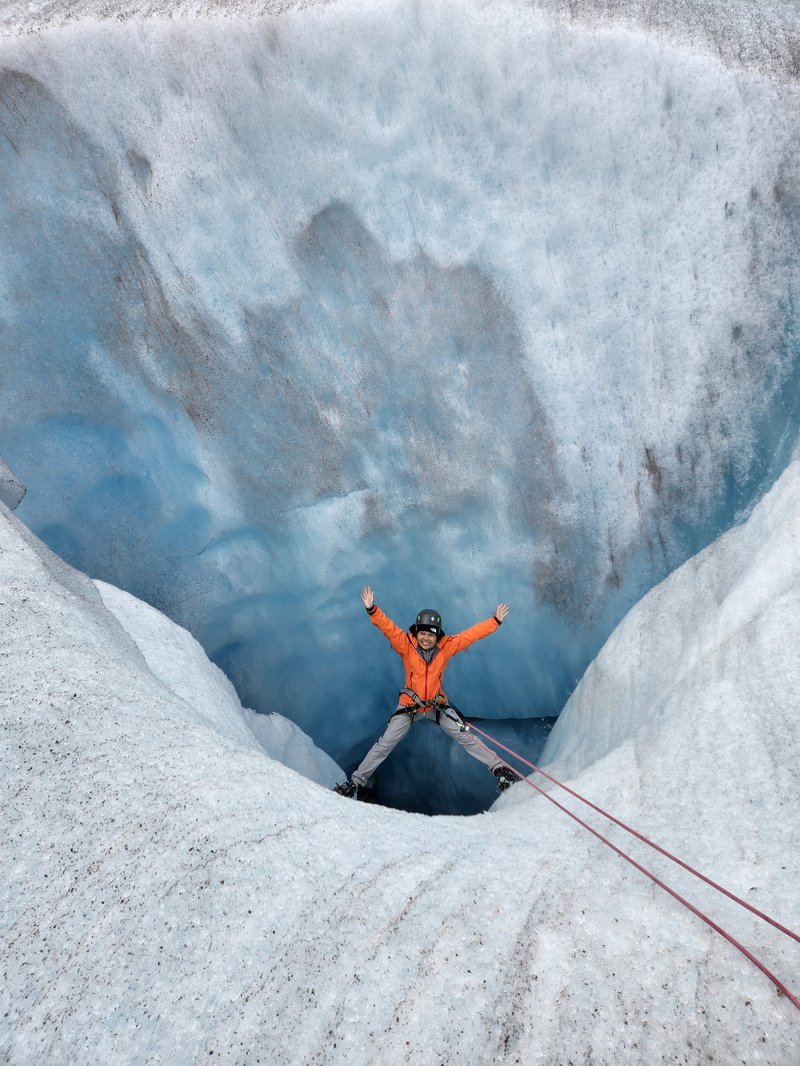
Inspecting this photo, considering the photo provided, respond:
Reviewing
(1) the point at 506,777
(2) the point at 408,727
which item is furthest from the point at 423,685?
(1) the point at 506,777

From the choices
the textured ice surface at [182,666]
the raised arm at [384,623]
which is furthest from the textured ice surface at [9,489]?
the raised arm at [384,623]

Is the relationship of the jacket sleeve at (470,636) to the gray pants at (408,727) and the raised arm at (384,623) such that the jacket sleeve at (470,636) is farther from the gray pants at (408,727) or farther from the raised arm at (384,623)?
the gray pants at (408,727)

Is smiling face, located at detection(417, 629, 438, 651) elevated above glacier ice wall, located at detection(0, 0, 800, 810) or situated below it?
below

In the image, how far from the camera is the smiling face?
338 centimetres

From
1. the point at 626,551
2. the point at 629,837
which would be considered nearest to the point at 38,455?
the point at 626,551

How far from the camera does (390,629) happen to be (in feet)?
11.1

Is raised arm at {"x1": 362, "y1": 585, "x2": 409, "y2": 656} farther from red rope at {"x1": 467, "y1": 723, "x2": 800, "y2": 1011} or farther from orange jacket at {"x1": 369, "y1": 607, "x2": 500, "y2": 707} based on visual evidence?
red rope at {"x1": 467, "y1": 723, "x2": 800, "y2": 1011}

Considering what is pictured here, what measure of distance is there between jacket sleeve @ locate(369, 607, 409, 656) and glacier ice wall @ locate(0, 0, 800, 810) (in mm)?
353

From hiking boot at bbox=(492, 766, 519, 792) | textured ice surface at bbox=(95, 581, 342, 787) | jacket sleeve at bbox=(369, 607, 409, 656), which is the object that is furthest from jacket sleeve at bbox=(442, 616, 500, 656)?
textured ice surface at bbox=(95, 581, 342, 787)

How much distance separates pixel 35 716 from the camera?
5.34 feet

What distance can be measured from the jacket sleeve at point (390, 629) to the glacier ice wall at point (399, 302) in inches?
13.9

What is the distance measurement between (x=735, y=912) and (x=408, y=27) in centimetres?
302

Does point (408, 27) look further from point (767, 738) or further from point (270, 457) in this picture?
point (767, 738)

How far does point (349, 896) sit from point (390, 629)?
2.02m
